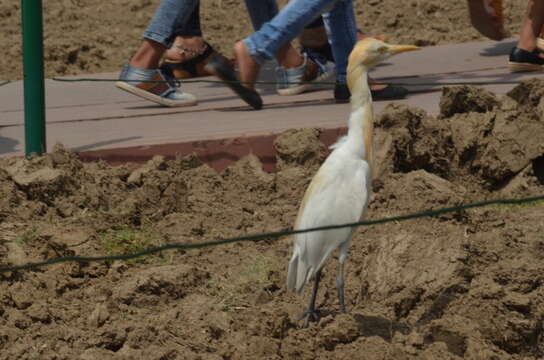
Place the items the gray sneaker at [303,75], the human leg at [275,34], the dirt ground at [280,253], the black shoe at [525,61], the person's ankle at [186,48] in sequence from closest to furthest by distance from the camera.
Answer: the dirt ground at [280,253], the human leg at [275,34], the gray sneaker at [303,75], the black shoe at [525,61], the person's ankle at [186,48]

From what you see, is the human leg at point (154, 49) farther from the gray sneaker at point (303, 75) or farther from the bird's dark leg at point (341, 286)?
the bird's dark leg at point (341, 286)

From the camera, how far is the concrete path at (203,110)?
5.95 meters

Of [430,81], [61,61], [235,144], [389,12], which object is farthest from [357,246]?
[389,12]

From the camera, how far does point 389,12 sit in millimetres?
10586

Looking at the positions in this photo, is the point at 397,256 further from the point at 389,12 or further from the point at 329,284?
the point at 389,12

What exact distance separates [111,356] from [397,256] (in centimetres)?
128

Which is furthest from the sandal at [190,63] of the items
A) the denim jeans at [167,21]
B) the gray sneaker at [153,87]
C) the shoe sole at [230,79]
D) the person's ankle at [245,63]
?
the person's ankle at [245,63]

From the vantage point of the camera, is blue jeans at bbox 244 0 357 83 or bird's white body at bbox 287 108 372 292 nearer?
bird's white body at bbox 287 108 372 292

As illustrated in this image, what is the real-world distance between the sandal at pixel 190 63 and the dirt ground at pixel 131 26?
1674mm

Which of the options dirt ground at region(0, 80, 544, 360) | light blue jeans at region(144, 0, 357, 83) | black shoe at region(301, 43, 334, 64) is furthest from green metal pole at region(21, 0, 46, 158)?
black shoe at region(301, 43, 334, 64)

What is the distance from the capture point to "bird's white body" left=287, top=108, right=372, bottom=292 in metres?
3.70

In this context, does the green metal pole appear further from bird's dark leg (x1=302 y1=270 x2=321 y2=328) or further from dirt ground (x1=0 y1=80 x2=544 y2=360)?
bird's dark leg (x1=302 y1=270 x2=321 y2=328)

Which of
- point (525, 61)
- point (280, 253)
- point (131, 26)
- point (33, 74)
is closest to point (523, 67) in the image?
point (525, 61)

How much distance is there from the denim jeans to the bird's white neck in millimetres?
2877
